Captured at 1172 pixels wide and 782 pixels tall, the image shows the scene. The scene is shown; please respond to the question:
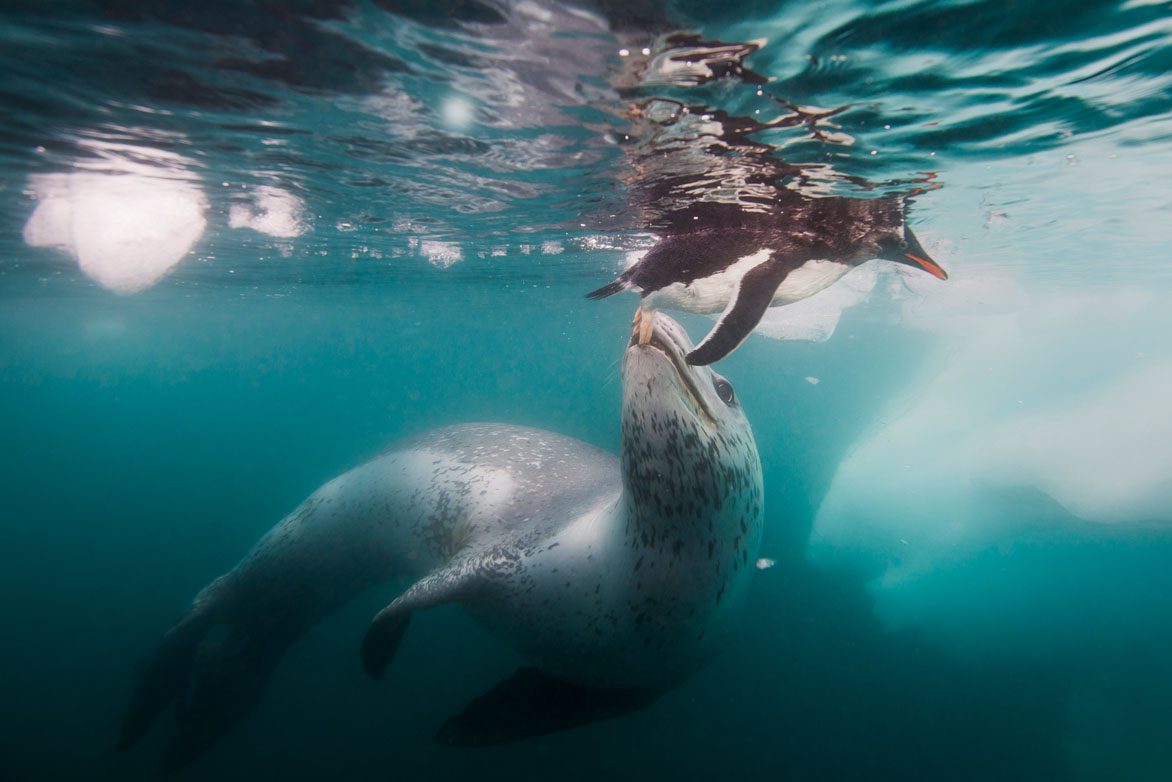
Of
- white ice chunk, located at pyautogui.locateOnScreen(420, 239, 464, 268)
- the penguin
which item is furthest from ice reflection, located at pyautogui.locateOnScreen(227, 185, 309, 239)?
the penguin

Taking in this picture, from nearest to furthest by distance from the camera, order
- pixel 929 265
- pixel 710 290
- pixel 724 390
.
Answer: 1. pixel 724 390
2. pixel 929 265
3. pixel 710 290

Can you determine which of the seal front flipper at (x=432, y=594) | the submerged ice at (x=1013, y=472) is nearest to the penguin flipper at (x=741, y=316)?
the seal front flipper at (x=432, y=594)

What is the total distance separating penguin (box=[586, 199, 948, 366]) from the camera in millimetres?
4344

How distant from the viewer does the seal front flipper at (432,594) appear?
13.5ft

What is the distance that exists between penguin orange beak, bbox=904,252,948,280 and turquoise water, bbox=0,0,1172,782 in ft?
2.78

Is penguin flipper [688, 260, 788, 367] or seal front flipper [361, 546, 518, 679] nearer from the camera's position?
penguin flipper [688, 260, 788, 367]

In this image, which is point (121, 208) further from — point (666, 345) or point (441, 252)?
point (666, 345)

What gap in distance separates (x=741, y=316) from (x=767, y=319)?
1659 centimetres

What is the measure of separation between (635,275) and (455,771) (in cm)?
712

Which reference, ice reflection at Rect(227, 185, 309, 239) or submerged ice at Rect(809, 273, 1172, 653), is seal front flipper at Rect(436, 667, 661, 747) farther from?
submerged ice at Rect(809, 273, 1172, 653)

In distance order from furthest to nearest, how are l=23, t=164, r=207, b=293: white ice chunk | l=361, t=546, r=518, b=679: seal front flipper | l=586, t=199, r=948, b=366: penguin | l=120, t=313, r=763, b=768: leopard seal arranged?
l=23, t=164, r=207, b=293: white ice chunk
l=586, t=199, r=948, b=366: penguin
l=361, t=546, r=518, b=679: seal front flipper
l=120, t=313, r=763, b=768: leopard seal

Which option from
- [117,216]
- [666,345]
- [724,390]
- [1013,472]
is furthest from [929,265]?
[1013,472]

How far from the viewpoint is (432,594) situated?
4.10 meters

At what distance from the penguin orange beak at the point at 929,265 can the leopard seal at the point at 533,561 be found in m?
2.28
